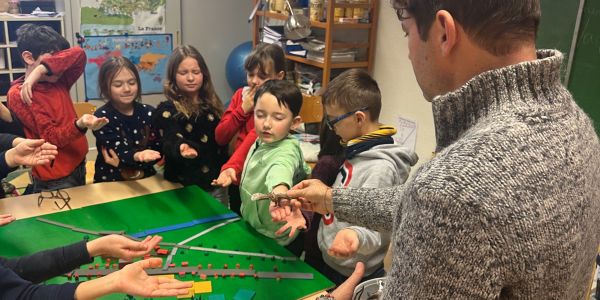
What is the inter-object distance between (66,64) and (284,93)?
1.37 metres

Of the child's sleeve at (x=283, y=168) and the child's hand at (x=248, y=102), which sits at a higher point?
the child's hand at (x=248, y=102)

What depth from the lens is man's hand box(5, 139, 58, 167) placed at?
198 centimetres

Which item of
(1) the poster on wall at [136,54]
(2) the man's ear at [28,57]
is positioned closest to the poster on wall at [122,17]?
(1) the poster on wall at [136,54]

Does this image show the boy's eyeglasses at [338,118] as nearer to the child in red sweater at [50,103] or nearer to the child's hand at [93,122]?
the child's hand at [93,122]

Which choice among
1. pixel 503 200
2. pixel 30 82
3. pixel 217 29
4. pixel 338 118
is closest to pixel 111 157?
pixel 30 82

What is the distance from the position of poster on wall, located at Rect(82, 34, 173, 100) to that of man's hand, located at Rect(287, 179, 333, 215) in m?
3.55

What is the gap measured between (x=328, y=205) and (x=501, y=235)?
0.79 metres

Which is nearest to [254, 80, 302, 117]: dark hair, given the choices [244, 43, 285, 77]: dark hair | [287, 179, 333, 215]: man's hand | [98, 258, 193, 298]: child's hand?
[244, 43, 285, 77]: dark hair

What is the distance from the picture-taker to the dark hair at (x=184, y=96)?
253 centimetres

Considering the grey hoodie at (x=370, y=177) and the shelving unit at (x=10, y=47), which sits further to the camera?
the shelving unit at (x=10, y=47)

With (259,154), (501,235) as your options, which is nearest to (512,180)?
(501,235)

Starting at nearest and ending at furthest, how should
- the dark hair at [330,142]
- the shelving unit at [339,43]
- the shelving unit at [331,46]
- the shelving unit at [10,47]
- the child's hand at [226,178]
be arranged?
the child's hand at [226,178] < the dark hair at [330,142] < the shelving unit at [331,46] < the shelving unit at [339,43] < the shelving unit at [10,47]

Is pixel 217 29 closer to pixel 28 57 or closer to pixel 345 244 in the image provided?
pixel 28 57

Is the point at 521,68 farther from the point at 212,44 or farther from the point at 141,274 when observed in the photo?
the point at 212,44
